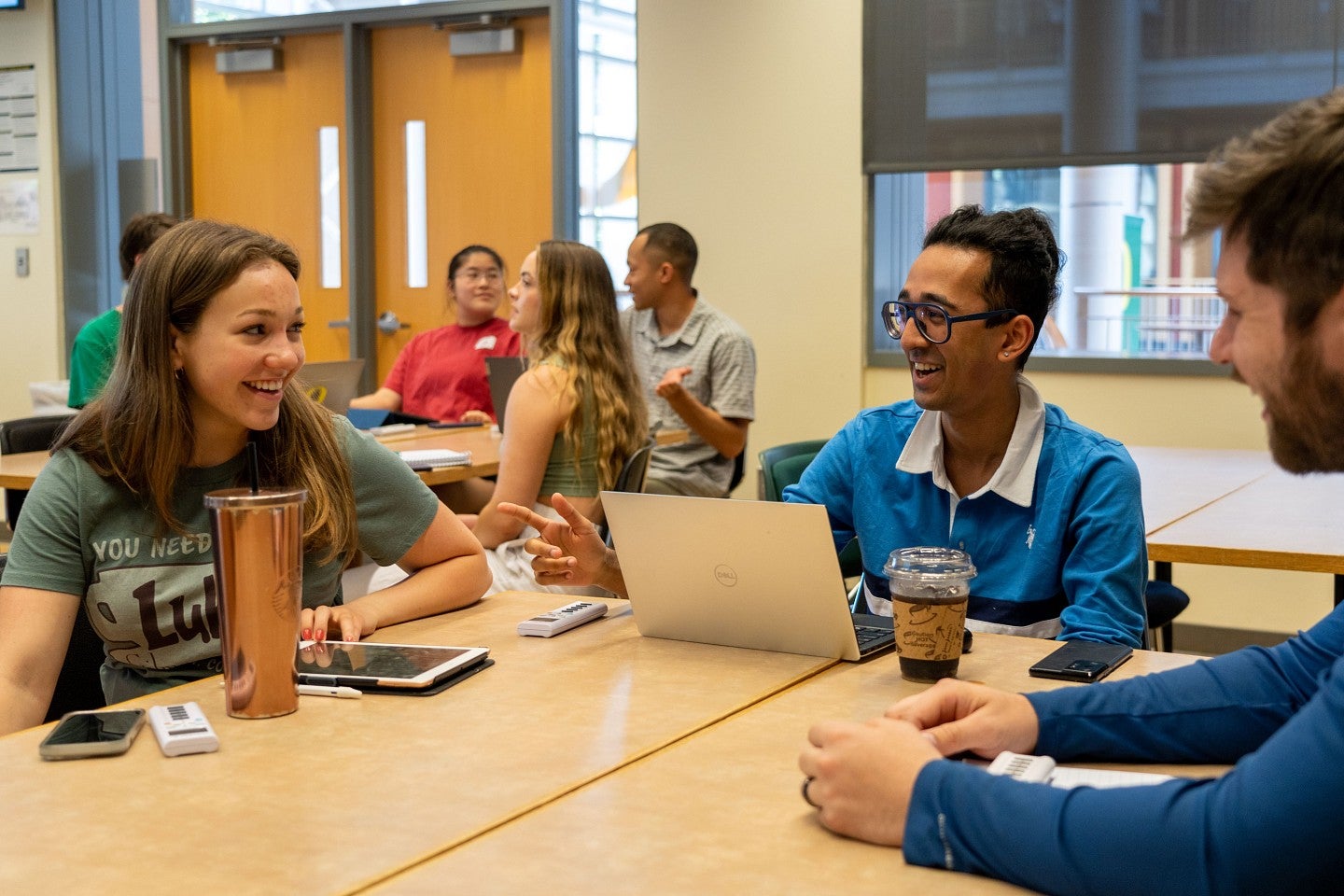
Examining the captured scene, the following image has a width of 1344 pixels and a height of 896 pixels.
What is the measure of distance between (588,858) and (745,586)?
2.21 feet

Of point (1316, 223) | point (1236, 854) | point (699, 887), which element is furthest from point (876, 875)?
point (1316, 223)

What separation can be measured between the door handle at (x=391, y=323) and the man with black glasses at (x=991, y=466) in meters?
4.64

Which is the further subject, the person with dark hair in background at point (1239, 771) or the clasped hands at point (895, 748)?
the clasped hands at point (895, 748)

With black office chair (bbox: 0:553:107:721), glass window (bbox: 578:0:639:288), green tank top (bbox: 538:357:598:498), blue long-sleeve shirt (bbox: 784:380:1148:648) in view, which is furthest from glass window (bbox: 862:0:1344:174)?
black office chair (bbox: 0:553:107:721)

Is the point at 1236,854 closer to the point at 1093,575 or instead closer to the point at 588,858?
the point at 588,858

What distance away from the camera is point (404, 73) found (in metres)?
6.46

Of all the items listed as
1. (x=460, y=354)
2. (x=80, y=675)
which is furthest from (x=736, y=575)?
(x=460, y=354)

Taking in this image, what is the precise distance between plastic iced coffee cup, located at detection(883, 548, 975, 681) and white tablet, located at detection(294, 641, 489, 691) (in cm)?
50

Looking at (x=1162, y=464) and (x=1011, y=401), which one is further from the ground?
(x=1011, y=401)

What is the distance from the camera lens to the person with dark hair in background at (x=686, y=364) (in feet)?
15.1

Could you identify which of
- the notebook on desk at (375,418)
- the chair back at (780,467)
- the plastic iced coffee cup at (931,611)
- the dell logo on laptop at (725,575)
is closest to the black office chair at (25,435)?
the notebook on desk at (375,418)

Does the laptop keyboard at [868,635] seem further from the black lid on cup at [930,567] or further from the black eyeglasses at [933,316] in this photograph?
the black eyeglasses at [933,316]

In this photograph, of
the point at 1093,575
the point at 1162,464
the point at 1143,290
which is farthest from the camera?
the point at 1143,290

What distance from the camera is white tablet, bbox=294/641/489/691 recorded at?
1.55m
